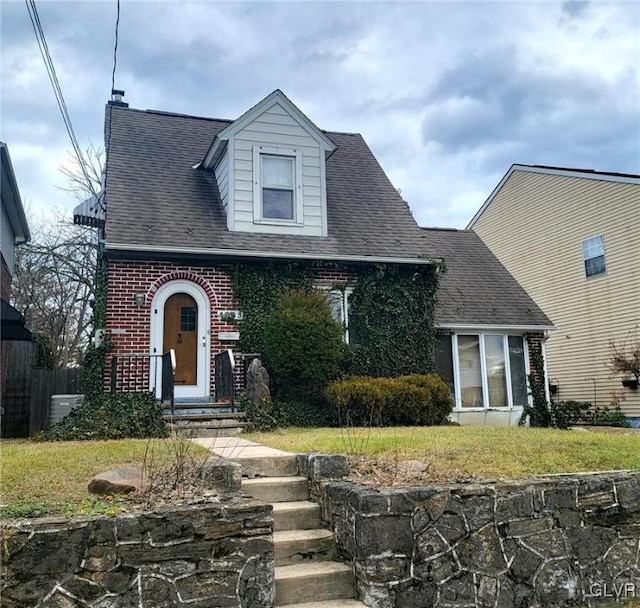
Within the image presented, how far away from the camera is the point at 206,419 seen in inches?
400

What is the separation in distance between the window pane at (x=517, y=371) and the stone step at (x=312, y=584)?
11139mm

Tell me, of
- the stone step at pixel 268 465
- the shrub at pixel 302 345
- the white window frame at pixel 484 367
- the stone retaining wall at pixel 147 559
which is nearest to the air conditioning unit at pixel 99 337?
the shrub at pixel 302 345

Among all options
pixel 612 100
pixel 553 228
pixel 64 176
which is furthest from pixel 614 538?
pixel 64 176

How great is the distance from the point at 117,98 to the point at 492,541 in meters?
15.1

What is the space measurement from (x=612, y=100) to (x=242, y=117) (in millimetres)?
9646

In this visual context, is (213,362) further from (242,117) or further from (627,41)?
(627,41)

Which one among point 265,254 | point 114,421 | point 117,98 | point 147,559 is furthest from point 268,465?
point 117,98

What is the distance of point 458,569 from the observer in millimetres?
4426

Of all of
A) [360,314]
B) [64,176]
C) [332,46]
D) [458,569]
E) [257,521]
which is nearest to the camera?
[257,521]

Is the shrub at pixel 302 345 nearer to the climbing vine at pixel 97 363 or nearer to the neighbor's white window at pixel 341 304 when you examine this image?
the neighbor's white window at pixel 341 304

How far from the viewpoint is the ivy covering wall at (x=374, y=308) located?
39.7 feet

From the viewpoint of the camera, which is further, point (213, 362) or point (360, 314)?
point (360, 314)

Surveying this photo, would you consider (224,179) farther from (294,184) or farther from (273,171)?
(294,184)

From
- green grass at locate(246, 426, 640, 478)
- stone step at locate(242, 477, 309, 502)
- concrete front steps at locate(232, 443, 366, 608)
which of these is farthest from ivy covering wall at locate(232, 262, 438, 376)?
stone step at locate(242, 477, 309, 502)
